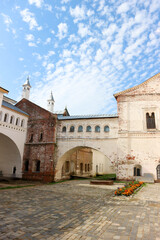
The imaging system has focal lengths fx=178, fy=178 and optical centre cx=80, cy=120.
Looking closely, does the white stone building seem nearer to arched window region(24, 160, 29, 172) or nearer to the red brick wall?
arched window region(24, 160, 29, 172)

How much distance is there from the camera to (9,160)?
22.7 metres

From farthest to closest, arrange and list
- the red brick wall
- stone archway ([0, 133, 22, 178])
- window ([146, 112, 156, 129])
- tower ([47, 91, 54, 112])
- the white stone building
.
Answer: tower ([47, 91, 54, 112]), stone archway ([0, 133, 22, 178]), the red brick wall, the white stone building, window ([146, 112, 156, 129])

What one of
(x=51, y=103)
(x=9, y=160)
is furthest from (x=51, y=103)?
(x=9, y=160)

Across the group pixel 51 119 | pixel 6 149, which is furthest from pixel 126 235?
pixel 6 149

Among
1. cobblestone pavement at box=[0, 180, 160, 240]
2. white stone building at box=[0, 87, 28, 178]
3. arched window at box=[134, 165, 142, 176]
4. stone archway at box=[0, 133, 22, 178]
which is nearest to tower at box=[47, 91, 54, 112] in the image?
white stone building at box=[0, 87, 28, 178]

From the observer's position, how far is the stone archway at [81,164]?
22.1m

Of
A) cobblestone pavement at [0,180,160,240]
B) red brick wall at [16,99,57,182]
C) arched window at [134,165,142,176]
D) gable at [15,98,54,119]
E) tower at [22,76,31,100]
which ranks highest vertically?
tower at [22,76,31,100]

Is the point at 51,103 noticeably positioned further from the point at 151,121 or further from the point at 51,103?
the point at 151,121

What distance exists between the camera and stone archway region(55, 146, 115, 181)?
72.4ft

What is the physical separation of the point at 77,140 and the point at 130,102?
7705 millimetres

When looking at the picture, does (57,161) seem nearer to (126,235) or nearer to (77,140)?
(77,140)

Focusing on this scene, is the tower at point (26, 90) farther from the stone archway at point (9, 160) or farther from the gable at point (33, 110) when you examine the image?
the stone archway at point (9, 160)

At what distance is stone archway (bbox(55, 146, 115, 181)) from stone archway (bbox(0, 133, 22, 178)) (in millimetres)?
5111

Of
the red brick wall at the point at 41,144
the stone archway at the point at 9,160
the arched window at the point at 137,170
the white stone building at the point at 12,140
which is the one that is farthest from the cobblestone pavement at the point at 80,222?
the stone archway at the point at 9,160
